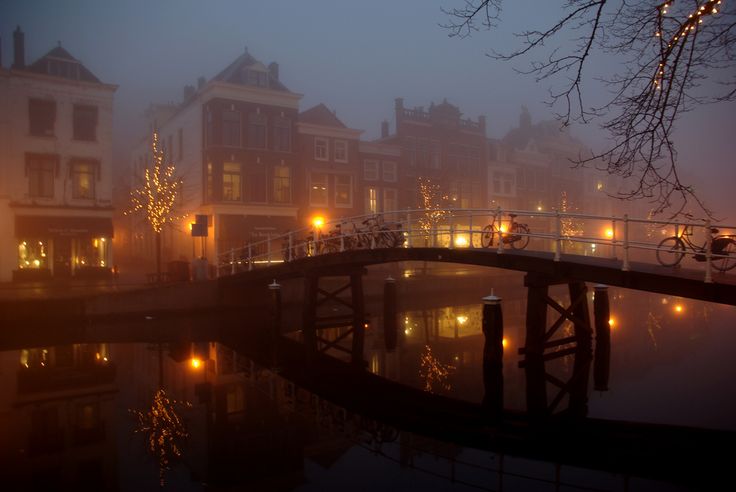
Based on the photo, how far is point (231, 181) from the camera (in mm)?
32531

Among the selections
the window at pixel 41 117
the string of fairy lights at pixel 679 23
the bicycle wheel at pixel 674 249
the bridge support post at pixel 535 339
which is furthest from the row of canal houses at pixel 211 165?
the string of fairy lights at pixel 679 23

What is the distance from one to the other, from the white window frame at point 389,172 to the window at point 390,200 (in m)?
0.88

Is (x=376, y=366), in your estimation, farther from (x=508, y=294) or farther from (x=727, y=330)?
(x=508, y=294)

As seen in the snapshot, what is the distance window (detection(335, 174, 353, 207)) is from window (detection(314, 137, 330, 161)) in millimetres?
1710

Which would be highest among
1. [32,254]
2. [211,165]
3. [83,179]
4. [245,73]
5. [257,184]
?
[245,73]

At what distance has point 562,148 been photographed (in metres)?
59.8

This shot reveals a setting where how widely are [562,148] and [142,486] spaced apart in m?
60.6

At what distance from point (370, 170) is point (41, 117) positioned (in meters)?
22.1

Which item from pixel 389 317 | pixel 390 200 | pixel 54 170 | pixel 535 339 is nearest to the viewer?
pixel 535 339

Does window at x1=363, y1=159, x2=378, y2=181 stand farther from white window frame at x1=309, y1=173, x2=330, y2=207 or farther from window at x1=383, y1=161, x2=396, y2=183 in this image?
white window frame at x1=309, y1=173, x2=330, y2=207

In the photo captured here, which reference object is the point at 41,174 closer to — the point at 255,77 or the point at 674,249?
the point at 255,77

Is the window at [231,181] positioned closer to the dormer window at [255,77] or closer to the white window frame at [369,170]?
the dormer window at [255,77]

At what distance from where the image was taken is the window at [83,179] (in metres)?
27.6

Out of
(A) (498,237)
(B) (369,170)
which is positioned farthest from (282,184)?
(A) (498,237)
